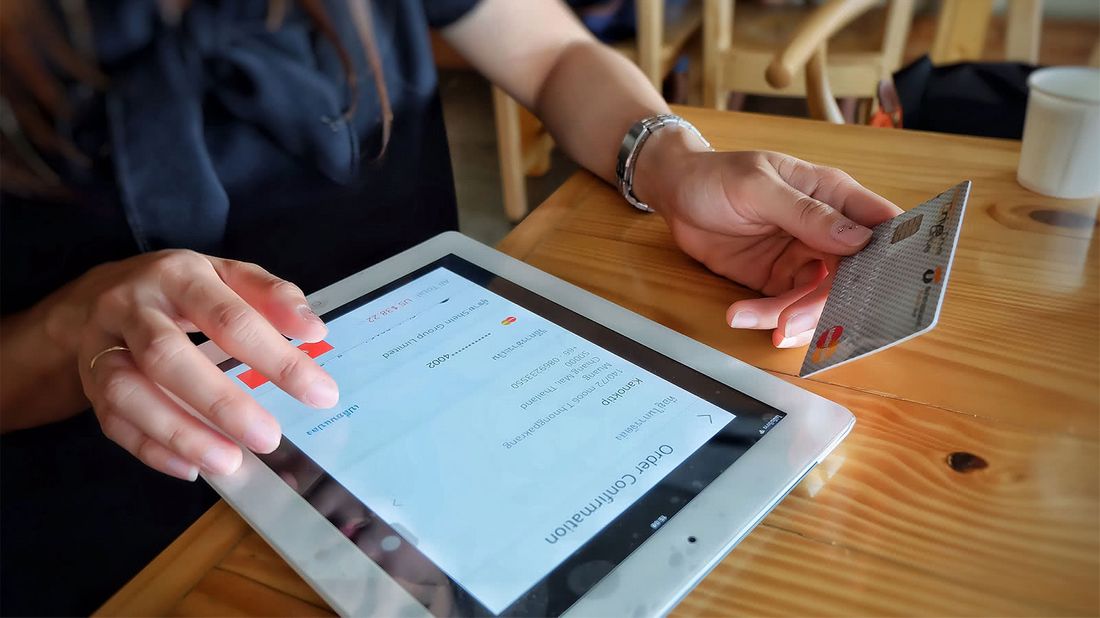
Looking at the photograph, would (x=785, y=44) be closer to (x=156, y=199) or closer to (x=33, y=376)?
(x=156, y=199)

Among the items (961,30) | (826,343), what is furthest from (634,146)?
(961,30)

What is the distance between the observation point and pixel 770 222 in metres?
0.53

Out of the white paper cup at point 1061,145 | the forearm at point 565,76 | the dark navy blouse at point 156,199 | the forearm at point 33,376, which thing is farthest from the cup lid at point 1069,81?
the forearm at point 33,376

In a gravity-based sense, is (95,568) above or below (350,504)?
below

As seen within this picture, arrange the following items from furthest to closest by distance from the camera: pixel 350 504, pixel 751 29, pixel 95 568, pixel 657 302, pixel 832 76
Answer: pixel 751 29 → pixel 832 76 → pixel 95 568 → pixel 657 302 → pixel 350 504

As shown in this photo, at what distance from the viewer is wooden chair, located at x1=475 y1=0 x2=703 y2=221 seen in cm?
168

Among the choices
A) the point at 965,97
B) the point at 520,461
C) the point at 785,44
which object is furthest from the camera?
the point at 785,44

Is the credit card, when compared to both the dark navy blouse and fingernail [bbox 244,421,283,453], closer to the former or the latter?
fingernail [bbox 244,421,283,453]

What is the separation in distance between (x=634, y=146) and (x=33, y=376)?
1.62 ft

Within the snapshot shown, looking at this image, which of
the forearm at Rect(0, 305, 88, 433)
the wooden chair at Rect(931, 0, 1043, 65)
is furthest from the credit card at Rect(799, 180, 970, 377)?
the wooden chair at Rect(931, 0, 1043, 65)

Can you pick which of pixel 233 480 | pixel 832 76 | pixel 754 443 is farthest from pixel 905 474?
pixel 832 76

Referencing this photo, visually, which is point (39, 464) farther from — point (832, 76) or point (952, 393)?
point (832, 76)

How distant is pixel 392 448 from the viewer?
39 centimetres

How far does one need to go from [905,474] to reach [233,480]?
34cm
